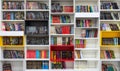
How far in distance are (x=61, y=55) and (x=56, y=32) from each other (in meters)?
0.58

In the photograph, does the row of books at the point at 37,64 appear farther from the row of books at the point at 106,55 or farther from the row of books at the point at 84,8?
the row of books at the point at 84,8

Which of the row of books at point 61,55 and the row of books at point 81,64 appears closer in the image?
the row of books at point 61,55

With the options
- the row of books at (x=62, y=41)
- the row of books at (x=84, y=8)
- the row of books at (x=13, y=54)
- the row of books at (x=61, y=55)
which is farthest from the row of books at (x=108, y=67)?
the row of books at (x=13, y=54)

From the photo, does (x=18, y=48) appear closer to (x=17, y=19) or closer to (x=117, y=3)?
(x=17, y=19)

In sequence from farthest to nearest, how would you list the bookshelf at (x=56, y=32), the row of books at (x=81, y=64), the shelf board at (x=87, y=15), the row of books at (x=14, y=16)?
1. the row of books at (x=81, y=64)
2. the row of books at (x=14, y=16)
3. the bookshelf at (x=56, y=32)
4. the shelf board at (x=87, y=15)

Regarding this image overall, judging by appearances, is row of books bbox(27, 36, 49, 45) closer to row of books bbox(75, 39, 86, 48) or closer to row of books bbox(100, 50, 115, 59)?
row of books bbox(75, 39, 86, 48)

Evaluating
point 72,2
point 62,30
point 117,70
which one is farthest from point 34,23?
point 117,70

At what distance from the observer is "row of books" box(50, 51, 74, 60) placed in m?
5.84

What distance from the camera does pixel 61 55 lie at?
5.85 m

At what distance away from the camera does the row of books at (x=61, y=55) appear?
584 centimetres

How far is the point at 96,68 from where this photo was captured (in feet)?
19.8

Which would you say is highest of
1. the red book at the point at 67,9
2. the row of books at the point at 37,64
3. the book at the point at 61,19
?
the red book at the point at 67,9

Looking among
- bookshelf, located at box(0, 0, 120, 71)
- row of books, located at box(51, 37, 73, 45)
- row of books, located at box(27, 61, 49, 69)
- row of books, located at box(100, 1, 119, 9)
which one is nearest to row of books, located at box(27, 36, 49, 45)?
bookshelf, located at box(0, 0, 120, 71)

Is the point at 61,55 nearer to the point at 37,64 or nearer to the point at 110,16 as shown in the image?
the point at 37,64
